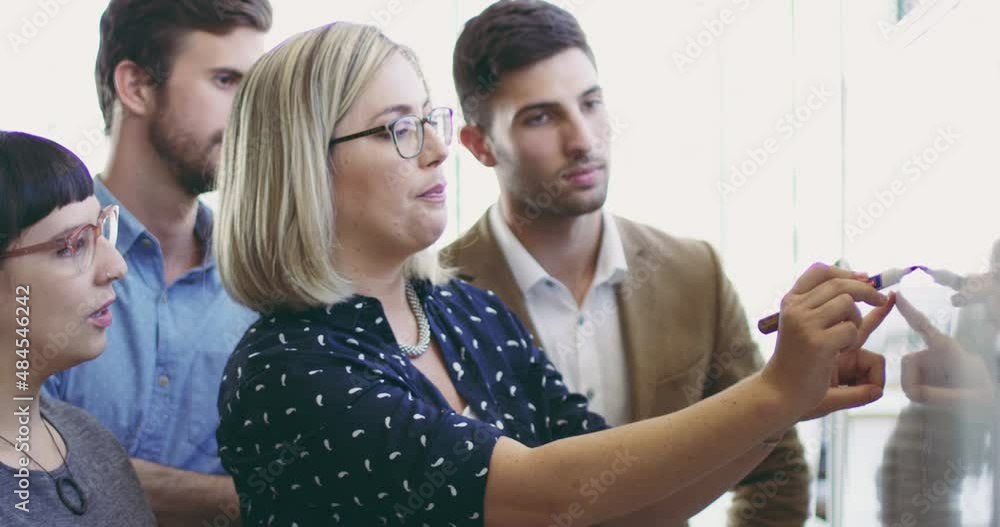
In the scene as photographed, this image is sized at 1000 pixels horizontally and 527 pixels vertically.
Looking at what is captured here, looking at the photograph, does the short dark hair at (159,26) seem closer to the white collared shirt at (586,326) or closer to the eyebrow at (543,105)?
the eyebrow at (543,105)

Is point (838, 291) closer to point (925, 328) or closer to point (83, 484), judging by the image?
point (925, 328)

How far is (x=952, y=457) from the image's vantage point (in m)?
0.93

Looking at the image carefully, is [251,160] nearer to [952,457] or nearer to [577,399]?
[577,399]

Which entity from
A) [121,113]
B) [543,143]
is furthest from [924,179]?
[121,113]

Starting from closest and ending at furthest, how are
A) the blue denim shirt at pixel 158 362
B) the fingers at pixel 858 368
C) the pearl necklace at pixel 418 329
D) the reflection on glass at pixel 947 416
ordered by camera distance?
the reflection on glass at pixel 947 416 < the fingers at pixel 858 368 < the pearl necklace at pixel 418 329 < the blue denim shirt at pixel 158 362

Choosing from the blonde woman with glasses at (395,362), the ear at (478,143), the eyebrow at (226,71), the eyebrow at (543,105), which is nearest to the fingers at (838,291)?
the blonde woman with glasses at (395,362)

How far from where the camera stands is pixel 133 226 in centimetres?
154

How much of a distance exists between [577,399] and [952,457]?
447 millimetres

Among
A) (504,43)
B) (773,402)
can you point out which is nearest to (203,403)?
(504,43)

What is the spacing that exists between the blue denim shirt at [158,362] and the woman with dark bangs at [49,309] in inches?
10.4

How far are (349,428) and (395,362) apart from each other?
0.39ft

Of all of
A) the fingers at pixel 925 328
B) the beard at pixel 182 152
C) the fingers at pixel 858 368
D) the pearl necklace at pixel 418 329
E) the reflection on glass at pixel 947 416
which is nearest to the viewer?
the reflection on glass at pixel 947 416

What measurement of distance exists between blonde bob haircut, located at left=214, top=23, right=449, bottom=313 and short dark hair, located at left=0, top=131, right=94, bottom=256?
0.17 m

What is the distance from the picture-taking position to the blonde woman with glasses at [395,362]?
92 cm
